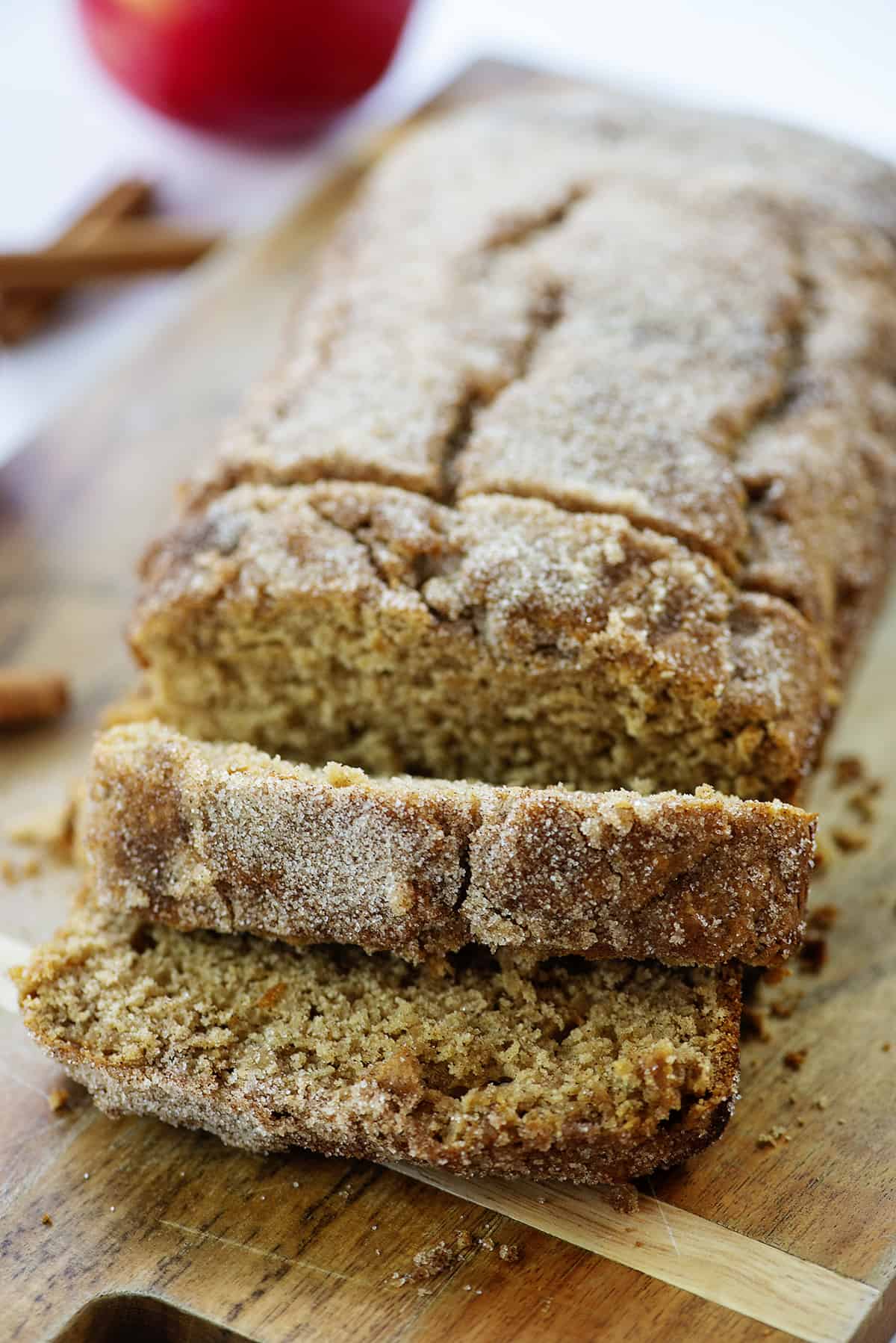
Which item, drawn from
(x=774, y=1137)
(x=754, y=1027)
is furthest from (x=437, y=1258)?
(x=754, y=1027)

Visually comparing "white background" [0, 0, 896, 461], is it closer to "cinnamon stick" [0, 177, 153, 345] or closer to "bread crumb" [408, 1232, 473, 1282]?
"cinnamon stick" [0, 177, 153, 345]

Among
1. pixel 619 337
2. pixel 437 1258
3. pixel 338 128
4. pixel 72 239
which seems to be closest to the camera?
pixel 437 1258

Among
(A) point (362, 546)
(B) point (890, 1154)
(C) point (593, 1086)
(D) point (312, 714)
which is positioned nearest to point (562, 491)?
(A) point (362, 546)

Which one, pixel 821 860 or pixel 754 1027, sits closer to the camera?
pixel 754 1027

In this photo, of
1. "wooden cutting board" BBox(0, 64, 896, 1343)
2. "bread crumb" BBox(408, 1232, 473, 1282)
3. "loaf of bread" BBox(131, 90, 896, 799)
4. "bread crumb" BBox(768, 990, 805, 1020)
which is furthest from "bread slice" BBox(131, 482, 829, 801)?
"bread crumb" BBox(408, 1232, 473, 1282)

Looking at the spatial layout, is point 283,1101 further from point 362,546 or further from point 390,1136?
point 362,546

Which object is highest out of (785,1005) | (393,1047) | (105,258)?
(105,258)

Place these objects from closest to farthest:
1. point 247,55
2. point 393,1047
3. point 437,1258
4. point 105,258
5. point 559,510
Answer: point 437,1258 < point 393,1047 < point 559,510 < point 105,258 < point 247,55

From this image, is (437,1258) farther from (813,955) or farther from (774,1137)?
(813,955)
